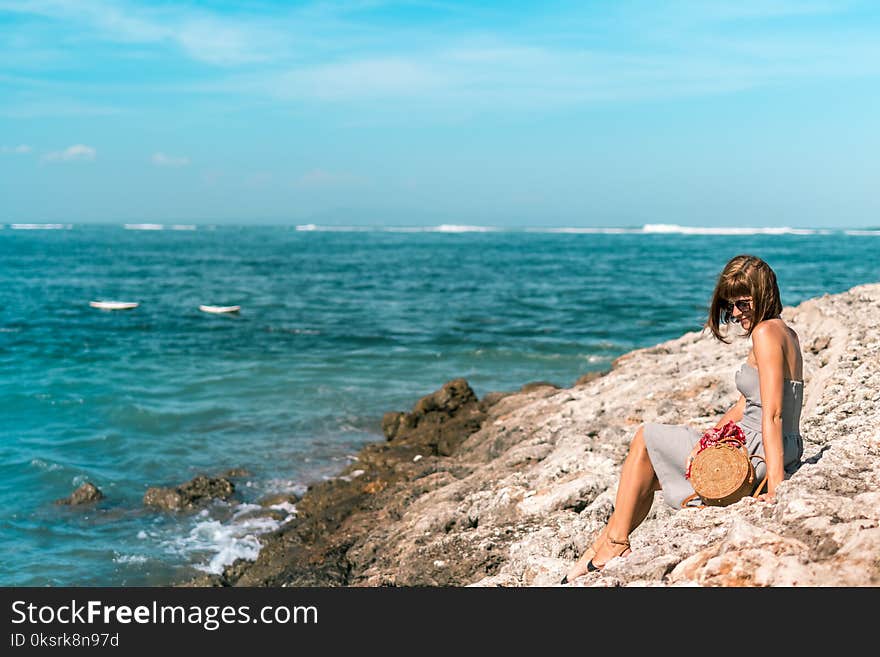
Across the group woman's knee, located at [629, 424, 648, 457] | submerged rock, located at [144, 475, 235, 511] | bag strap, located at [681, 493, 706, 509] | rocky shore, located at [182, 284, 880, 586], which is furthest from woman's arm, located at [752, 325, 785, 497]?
submerged rock, located at [144, 475, 235, 511]

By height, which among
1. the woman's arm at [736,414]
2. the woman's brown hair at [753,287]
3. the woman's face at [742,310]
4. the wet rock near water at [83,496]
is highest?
the woman's brown hair at [753,287]

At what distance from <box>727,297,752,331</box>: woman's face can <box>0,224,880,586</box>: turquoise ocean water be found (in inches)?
297

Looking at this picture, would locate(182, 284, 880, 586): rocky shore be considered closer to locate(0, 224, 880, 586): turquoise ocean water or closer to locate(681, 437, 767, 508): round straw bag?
locate(681, 437, 767, 508): round straw bag

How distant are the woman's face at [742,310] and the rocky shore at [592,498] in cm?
102

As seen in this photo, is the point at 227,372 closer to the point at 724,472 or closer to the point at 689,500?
the point at 689,500

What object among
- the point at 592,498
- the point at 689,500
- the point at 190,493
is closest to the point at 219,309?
the point at 190,493

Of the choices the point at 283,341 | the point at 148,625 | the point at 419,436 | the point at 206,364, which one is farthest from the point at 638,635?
the point at 283,341

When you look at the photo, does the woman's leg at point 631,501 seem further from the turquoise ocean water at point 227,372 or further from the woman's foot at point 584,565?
the turquoise ocean water at point 227,372

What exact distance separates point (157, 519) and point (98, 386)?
9.46 m

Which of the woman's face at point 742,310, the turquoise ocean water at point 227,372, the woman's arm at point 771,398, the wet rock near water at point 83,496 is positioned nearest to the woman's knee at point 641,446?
the woman's arm at point 771,398

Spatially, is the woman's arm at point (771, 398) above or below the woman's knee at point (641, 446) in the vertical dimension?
above

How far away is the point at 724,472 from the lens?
5.20m

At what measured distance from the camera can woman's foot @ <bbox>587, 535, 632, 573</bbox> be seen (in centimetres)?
541

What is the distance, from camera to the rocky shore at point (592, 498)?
180 inches
